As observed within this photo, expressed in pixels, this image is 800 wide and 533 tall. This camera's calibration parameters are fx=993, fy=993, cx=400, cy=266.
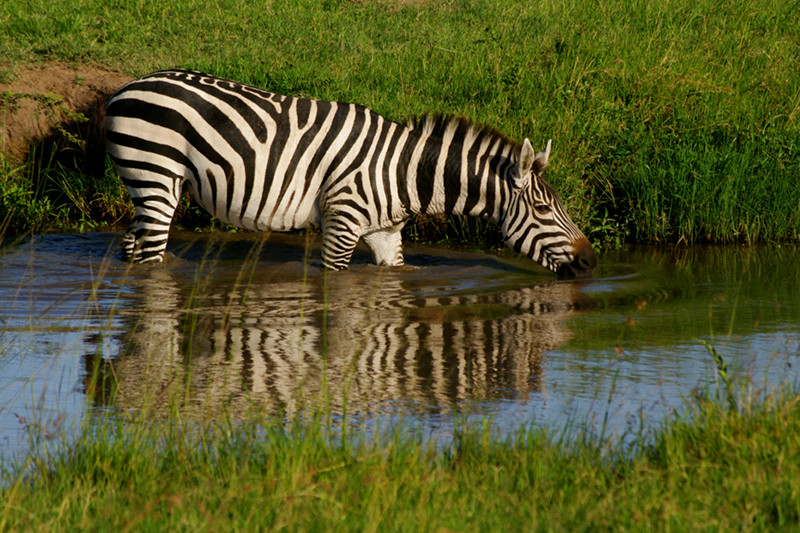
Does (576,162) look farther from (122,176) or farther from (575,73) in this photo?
(122,176)

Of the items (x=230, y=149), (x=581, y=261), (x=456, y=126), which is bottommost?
(x=581, y=261)

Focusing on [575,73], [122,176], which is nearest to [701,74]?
[575,73]

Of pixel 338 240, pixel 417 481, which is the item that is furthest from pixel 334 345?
pixel 417 481

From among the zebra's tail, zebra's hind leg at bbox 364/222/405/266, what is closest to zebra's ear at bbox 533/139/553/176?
zebra's hind leg at bbox 364/222/405/266

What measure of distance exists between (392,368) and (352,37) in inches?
331

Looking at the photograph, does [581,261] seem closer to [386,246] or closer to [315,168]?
[386,246]

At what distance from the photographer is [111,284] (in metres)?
7.97

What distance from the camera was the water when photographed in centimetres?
488

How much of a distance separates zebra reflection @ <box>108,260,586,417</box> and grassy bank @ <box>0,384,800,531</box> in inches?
18.2

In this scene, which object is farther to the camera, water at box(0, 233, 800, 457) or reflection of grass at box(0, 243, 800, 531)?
water at box(0, 233, 800, 457)

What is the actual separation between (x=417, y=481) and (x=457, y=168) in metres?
5.04

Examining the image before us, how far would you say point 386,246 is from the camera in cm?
883

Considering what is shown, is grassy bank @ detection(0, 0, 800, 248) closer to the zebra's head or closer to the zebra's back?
the zebra's head

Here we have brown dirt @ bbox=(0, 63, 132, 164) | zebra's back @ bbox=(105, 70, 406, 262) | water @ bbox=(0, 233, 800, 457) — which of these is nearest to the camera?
water @ bbox=(0, 233, 800, 457)
